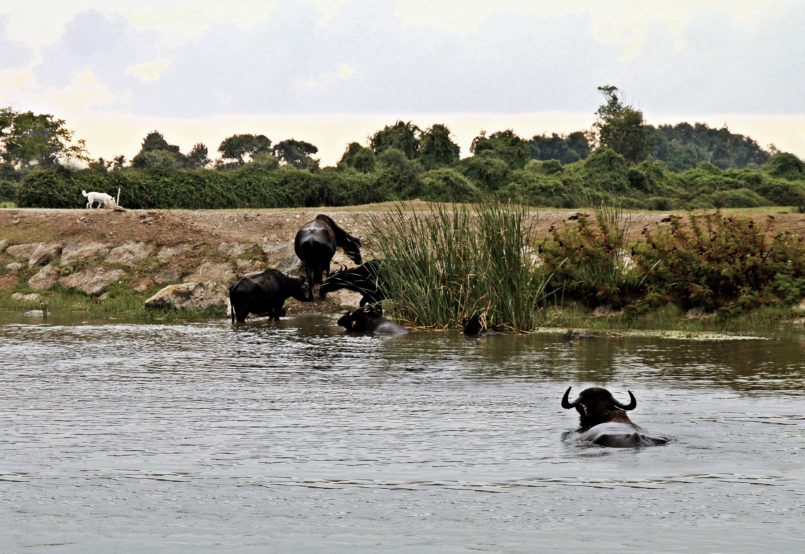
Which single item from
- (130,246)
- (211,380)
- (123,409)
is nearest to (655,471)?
(123,409)

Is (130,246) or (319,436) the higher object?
(130,246)

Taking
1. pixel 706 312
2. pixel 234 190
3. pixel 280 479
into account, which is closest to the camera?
pixel 280 479

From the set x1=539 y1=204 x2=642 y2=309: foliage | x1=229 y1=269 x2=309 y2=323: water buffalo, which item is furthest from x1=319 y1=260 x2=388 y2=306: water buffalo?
x1=539 y1=204 x2=642 y2=309: foliage

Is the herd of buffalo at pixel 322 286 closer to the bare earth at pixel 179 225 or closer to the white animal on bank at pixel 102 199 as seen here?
the bare earth at pixel 179 225

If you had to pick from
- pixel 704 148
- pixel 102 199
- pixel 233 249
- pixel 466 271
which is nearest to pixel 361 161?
pixel 102 199

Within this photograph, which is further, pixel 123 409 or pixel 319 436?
pixel 123 409

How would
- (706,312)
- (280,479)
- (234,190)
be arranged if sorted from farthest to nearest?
(234,190), (706,312), (280,479)

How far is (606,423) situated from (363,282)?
533 inches

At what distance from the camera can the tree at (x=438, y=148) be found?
6181cm

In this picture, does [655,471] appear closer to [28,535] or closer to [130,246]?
[28,535]

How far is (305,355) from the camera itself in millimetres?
17641

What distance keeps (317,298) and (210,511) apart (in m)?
18.2

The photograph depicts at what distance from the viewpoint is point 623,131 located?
71188mm

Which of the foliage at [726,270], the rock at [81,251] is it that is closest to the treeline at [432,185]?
the rock at [81,251]
